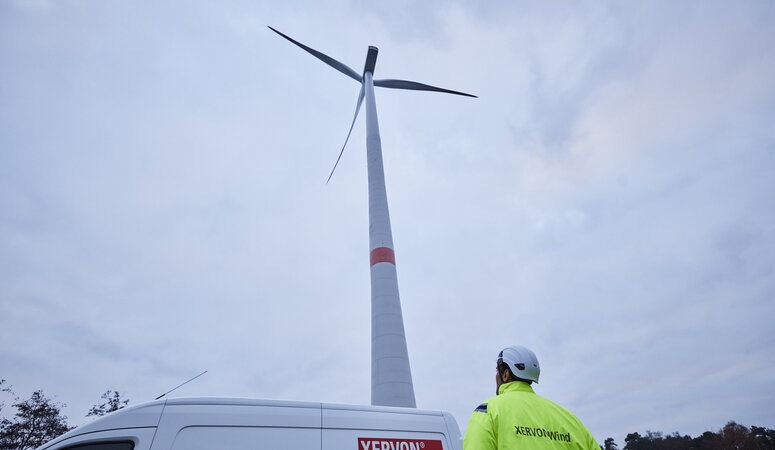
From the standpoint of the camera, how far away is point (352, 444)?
5.27m

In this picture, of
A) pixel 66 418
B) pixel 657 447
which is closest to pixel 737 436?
pixel 657 447

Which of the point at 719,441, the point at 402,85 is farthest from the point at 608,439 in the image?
the point at 402,85

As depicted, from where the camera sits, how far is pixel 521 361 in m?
3.44

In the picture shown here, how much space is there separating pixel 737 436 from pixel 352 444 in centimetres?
11247

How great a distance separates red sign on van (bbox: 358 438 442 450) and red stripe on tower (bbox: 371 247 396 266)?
17.0 metres

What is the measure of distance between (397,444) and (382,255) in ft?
56.9

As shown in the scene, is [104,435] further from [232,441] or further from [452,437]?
[452,437]

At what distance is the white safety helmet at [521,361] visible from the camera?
3393mm

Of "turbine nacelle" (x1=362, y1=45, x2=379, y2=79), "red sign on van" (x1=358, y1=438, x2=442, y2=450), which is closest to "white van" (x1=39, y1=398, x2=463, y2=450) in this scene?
"red sign on van" (x1=358, y1=438, x2=442, y2=450)

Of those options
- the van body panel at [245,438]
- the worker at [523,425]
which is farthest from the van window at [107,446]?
the worker at [523,425]

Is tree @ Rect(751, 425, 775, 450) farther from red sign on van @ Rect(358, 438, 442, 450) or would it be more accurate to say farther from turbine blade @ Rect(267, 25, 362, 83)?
red sign on van @ Rect(358, 438, 442, 450)

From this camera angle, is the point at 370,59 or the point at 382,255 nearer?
the point at 382,255

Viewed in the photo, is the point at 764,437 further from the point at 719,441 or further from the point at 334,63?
the point at 334,63

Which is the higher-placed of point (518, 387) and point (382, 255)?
point (382, 255)
